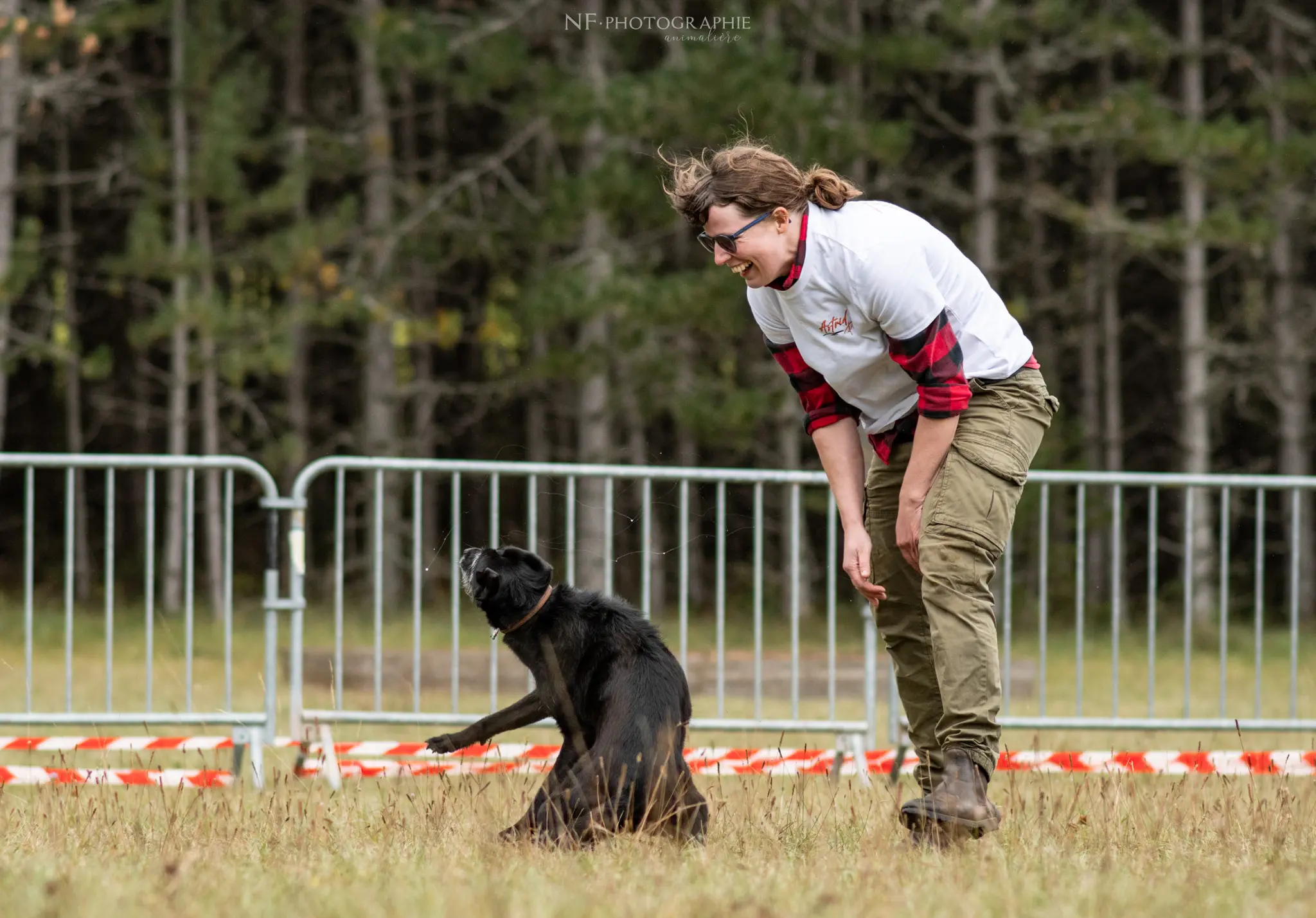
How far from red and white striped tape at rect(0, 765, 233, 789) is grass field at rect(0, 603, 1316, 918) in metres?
0.07

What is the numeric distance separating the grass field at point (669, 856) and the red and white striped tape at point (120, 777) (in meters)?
0.07

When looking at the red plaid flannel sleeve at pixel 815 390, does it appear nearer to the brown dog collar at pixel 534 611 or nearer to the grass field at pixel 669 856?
the brown dog collar at pixel 534 611

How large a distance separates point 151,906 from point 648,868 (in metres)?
1.11

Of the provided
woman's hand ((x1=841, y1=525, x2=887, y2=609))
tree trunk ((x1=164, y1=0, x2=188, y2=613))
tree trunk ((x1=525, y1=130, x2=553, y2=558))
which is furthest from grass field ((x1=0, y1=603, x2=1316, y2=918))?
tree trunk ((x1=164, y1=0, x2=188, y2=613))

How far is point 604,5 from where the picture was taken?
1769cm

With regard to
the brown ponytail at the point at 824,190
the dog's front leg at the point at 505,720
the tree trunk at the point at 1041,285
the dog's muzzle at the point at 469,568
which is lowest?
the dog's front leg at the point at 505,720

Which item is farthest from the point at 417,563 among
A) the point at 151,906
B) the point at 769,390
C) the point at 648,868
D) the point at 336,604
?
the point at 769,390

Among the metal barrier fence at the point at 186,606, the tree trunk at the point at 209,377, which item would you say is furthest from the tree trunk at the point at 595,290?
the metal barrier fence at the point at 186,606

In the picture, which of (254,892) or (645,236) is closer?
(254,892)

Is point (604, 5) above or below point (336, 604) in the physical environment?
above

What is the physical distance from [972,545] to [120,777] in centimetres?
317

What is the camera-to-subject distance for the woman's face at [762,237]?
381cm

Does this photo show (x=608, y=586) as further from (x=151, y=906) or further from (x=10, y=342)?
(x=10, y=342)

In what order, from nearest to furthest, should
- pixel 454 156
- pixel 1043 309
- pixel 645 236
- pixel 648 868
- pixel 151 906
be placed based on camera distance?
pixel 151 906 → pixel 648 868 → pixel 645 236 → pixel 1043 309 → pixel 454 156
